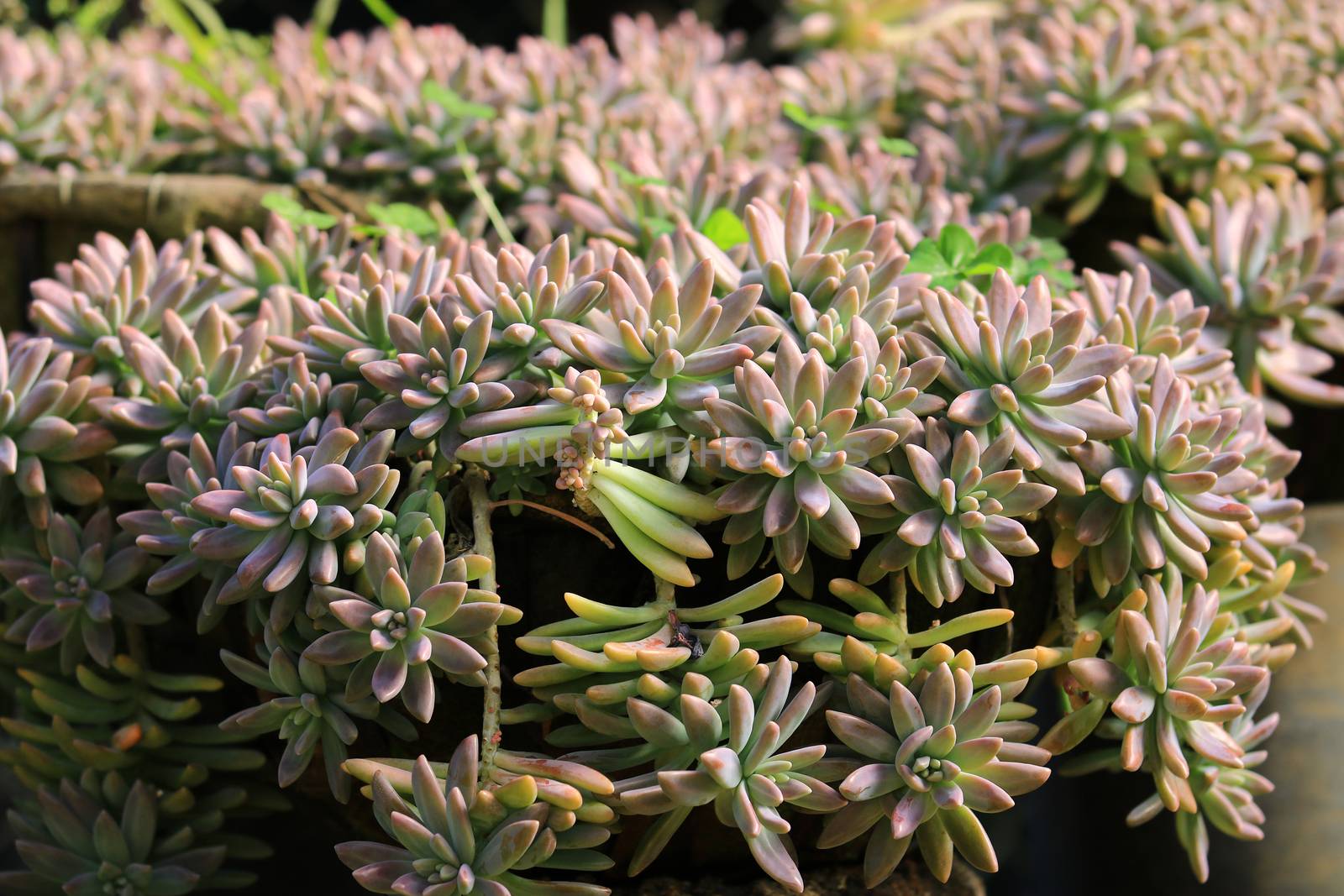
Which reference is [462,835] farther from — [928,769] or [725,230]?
[725,230]

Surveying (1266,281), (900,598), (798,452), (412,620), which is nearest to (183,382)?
(412,620)

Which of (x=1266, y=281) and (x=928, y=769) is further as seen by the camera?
(x=1266, y=281)

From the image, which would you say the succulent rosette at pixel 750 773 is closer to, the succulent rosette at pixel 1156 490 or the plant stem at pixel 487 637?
the plant stem at pixel 487 637

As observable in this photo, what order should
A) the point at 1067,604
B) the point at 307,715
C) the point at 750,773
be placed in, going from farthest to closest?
the point at 1067,604 < the point at 307,715 < the point at 750,773

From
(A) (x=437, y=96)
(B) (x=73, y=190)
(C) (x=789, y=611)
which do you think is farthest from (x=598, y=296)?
(B) (x=73, y=190)

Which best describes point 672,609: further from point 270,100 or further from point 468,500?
point 270,100

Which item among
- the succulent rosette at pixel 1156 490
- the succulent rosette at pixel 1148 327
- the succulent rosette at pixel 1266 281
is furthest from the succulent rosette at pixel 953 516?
the succulent rosette at pixel 1266 281

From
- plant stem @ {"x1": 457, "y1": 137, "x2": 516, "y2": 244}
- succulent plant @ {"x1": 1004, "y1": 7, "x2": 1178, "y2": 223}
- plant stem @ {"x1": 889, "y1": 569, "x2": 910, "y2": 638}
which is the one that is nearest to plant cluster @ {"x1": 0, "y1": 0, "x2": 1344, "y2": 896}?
plant stem @ {"x1": 889, "y1": 569, "x2": 910, "y2": 638}
